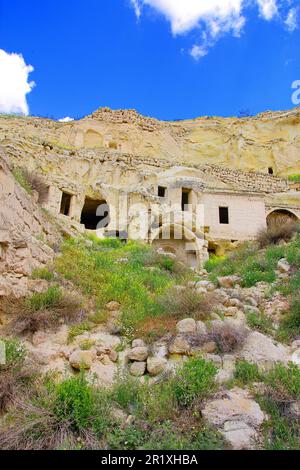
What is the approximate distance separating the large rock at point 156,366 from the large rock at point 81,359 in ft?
2.76

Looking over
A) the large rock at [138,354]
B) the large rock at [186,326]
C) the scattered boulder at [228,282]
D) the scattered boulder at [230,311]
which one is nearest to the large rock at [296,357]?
the scattered boulder at [230,311]

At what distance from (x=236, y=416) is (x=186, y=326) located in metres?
2.01

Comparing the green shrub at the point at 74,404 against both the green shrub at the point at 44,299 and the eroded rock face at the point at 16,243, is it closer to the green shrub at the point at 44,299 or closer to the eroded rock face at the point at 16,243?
the green shrub at the point at 44,299

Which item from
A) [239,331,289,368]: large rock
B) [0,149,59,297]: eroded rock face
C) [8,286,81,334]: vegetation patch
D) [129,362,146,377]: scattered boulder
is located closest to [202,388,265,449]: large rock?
[239,331,289,368]: large rock

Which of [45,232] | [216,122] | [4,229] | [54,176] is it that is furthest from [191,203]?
[216,122]

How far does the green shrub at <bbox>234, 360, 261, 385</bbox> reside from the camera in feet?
14.6

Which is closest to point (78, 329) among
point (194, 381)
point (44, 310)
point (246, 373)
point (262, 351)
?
point (44, 310)

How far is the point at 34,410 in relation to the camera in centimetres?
359

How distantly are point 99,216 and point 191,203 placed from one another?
549 cm

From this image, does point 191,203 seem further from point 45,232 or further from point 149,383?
point 149,383

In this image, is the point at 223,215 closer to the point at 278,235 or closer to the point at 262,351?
the point at 278,235

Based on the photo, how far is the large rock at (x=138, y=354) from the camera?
4.98m

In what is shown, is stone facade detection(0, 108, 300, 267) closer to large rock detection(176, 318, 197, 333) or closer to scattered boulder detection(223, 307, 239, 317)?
scattered boulder detection(223, 307, 239, 317)
